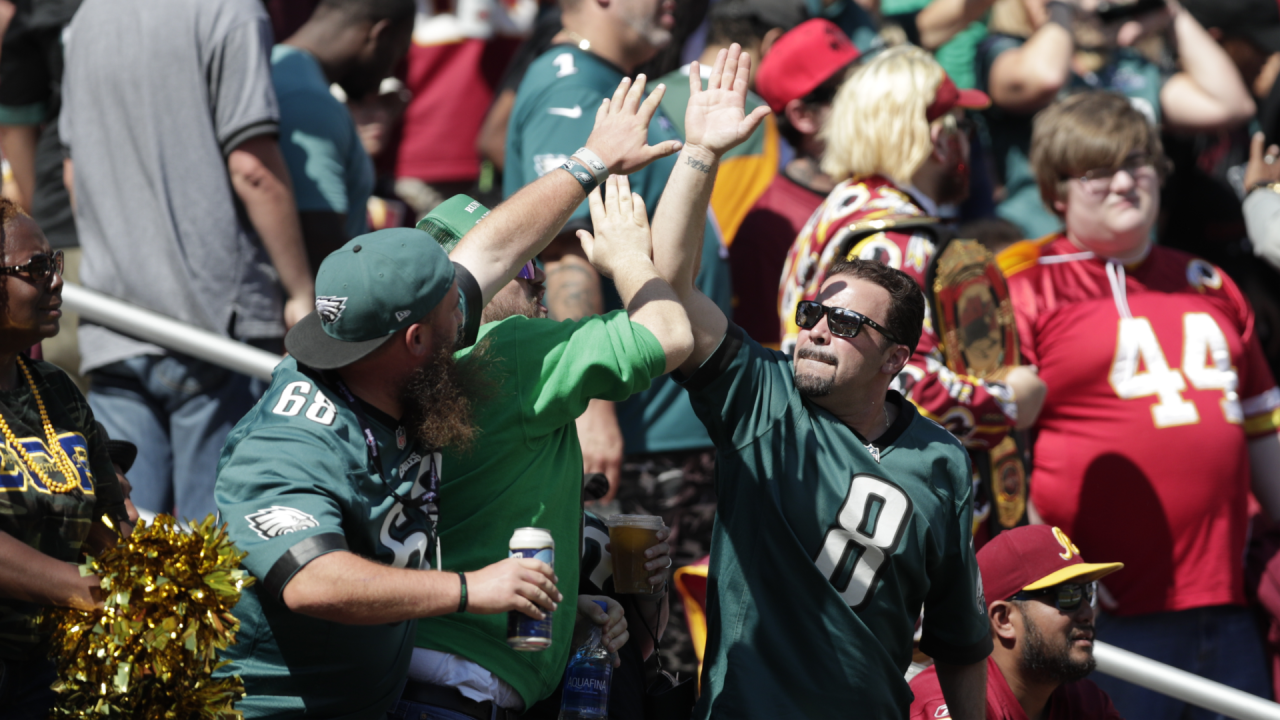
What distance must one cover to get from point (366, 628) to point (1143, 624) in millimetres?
3538

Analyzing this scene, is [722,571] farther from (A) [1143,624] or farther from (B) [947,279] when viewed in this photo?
(A) [1143,624]

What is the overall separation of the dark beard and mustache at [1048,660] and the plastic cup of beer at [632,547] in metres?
1.34

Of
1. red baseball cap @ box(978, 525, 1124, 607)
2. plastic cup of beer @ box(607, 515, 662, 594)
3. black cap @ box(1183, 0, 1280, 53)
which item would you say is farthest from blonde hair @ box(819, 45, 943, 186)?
black cap @ box(1183, 0, 1280, 53)

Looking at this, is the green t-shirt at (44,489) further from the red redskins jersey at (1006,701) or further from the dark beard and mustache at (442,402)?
the red redskins jersey at (1006,701)

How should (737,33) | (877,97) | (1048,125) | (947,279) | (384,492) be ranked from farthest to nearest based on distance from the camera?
(737,33) < (1048,125) < (877,97) < (947,279) < (384,492)

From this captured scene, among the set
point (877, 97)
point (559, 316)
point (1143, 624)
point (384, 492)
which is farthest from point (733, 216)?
point (384, 492)

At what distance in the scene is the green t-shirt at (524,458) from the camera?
9.76ft

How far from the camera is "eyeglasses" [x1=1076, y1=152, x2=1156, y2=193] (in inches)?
206

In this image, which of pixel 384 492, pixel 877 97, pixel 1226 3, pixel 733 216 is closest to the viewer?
pixel 384 492

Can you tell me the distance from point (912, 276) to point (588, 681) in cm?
191

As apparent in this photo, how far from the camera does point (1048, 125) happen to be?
17.7 ft

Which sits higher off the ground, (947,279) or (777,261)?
(947,279)

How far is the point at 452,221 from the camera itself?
3.39 metres

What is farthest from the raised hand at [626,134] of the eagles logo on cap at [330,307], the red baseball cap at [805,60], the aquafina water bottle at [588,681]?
the red baseball cap at [805,60]
